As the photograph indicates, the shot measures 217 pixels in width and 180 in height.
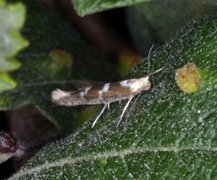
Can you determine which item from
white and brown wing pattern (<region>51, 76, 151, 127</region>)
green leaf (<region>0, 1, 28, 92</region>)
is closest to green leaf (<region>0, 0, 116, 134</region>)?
white and brown wing pattern (<region>51, 76, 151, 127</region>)

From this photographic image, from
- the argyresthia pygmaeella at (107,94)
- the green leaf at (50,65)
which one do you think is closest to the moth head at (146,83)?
the argyresthia pygmaeella at (107,94)

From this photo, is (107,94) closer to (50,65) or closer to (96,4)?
(96,4)

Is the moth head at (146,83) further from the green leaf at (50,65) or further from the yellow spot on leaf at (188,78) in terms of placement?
the green leaf at (50,65)

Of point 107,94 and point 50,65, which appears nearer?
point 107,94

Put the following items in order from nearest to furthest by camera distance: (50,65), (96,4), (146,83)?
(96,4)
(146,83)
(50,65)

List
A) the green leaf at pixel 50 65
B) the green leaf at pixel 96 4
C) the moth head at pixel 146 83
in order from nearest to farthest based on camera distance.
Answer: the green leaf at pixel 96 4, the moth head at pixel 146 83, the green leaf at pixel 50 65

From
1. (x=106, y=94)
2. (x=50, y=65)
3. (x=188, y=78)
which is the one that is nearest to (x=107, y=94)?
(x=106, y=94)
